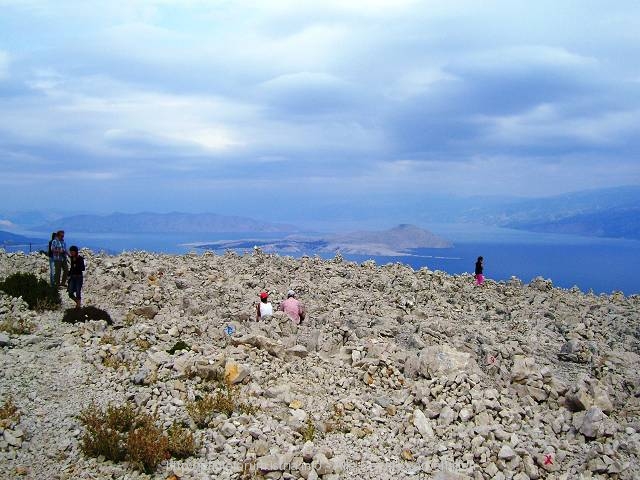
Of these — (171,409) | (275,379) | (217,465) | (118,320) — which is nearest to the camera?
(217,465)

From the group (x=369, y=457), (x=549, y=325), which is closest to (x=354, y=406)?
(x=369, y=457)

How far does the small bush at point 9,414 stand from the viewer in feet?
31.6

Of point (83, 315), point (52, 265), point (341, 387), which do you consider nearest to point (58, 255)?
point (52, 265)

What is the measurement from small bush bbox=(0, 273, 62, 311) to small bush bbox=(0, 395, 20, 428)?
267 inches

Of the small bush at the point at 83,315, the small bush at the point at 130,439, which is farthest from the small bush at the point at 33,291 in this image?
the small bush at the point at 130,439

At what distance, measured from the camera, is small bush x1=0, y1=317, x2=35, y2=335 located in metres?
13.9

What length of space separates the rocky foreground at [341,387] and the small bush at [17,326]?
352mm

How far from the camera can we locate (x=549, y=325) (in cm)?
1845

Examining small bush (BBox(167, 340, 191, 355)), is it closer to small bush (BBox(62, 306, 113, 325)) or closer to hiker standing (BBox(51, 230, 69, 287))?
small bush (BBox(62, 306, 113, 325))

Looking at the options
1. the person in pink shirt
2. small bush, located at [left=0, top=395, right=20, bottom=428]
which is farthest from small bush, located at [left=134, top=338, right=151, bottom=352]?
the person in pink shirt

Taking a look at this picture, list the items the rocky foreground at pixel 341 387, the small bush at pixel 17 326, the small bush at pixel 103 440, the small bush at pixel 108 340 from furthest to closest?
the small bush at pixel 17 326 < the small bush at pixel 108 340 < the rocky foreground at pixel 341 387 < the small bush at pixel 103 440

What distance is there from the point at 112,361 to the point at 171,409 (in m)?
2.73

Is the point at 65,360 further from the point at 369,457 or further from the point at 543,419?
the point at 543,419

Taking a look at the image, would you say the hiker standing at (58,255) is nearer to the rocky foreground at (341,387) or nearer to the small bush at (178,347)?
the rocky foreground at (341,387)
